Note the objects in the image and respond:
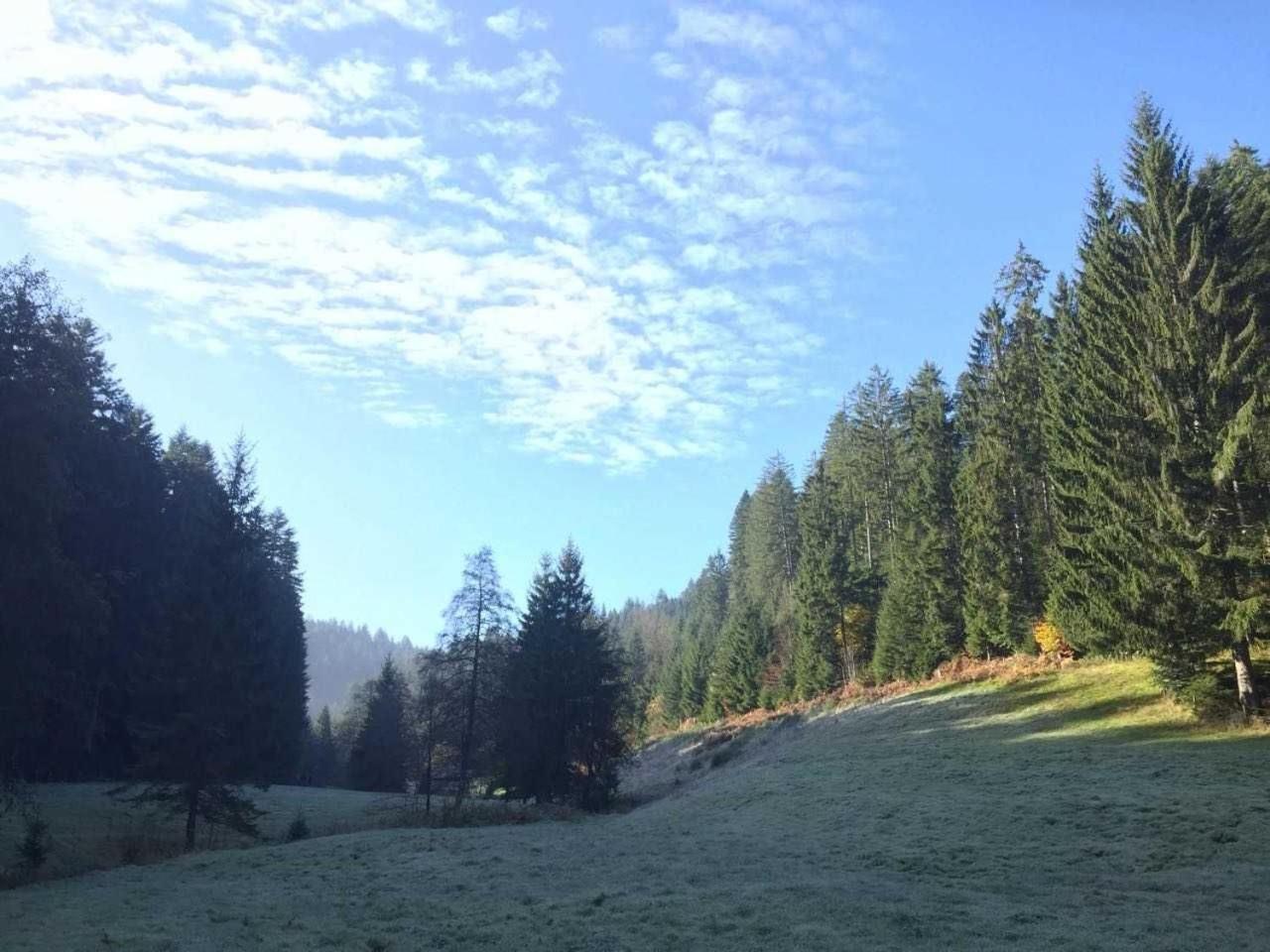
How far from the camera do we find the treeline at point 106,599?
19.2 meters

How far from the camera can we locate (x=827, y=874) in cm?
1486

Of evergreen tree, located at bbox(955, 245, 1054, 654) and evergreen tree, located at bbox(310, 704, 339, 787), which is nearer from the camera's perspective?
evergreen tree, located at bbox(955, 245, 1054, 654)

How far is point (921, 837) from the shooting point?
17.6 m

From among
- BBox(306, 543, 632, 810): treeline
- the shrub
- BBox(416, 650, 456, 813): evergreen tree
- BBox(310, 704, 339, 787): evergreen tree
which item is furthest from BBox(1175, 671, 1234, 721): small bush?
BBox(310, 704, 339, 787): evergreen tree

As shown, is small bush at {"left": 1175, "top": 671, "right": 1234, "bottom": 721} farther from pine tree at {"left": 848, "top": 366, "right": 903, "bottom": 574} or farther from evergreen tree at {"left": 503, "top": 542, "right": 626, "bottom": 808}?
pine tree at {"left": 848, "top": 366, "right": 903, "bottom": 574}

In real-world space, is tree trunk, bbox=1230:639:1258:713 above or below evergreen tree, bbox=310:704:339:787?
above

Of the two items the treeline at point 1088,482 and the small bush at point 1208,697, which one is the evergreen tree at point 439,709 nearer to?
the treeline at point 1088,482

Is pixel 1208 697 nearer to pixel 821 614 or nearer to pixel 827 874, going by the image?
pixel 827 874

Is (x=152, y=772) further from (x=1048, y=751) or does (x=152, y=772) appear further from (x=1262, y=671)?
(x=1262, y=671)

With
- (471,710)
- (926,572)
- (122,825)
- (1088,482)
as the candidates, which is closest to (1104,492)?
(1088,482)

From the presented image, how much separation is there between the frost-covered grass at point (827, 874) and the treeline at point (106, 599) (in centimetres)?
537

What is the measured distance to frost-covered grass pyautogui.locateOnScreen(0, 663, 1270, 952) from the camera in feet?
37.1

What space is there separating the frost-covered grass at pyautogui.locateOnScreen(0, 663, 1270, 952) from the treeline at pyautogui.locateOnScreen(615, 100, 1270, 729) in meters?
4.68

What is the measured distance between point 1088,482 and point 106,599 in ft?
124
